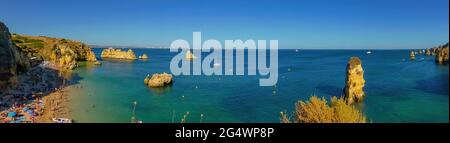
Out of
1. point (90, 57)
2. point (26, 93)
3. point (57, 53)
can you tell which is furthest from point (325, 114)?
point (90, 57)

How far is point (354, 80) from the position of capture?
109 feet

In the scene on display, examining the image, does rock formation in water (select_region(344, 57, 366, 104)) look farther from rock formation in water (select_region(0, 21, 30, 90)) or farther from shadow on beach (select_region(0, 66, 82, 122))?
rock formation in water (select_region(0, 21, 30, 90))

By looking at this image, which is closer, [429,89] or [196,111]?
[196,111]

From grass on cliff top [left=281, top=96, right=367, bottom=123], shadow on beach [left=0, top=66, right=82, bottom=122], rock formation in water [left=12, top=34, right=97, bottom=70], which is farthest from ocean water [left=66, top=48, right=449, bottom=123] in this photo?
rock formation in water [left=12, top=34, right=97, bottom=70]

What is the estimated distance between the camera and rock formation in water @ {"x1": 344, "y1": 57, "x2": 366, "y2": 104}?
3303 cm

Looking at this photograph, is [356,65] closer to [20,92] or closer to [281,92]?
[281,92]

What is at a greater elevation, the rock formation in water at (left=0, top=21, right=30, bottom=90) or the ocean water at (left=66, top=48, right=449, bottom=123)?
the rock formation in water at (left=0, top=21, right=30, bottom=90)
